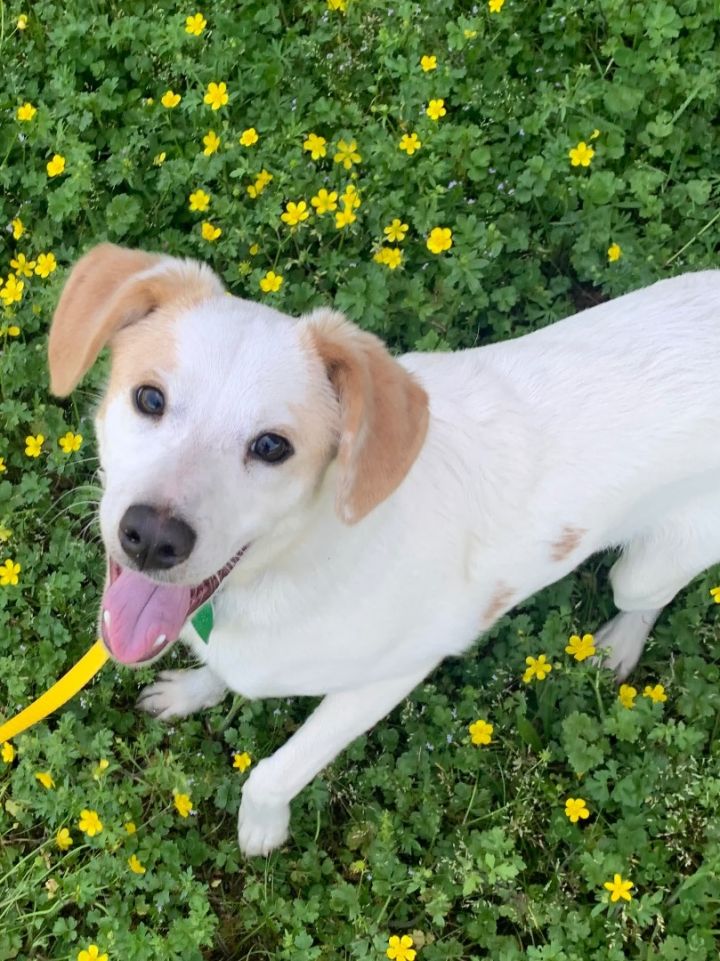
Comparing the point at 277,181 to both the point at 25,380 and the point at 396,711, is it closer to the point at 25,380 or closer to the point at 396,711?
the point at 25,380

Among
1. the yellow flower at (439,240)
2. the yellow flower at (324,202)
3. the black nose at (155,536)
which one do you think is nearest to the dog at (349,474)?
the black nose at (155,536)

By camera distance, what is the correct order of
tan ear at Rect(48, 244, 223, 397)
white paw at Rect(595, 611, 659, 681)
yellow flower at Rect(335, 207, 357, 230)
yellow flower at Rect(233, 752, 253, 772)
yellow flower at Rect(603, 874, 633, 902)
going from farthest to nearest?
yellow flower at Rect(335, 207, 357, 230), white paw at Rect(595, 611, 659, 681), yellow flower at Rect(233, 752, 253, 772), yellow flower at Rect(603, 874, 633, 902), tan ear at Rect(48, 244, 223, 397)

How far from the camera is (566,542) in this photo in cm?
310

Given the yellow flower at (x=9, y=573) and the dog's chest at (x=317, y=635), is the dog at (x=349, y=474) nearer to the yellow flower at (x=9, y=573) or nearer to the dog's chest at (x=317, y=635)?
the dog's chest at (x=317, y=635)

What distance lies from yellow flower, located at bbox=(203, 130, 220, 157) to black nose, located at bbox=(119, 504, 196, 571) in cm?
267

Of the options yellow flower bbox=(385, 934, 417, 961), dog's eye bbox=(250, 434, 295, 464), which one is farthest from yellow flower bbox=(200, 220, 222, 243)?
yellow flower bbox=(385, 934, 417, 961)

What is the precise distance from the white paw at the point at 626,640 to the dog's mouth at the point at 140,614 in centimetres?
221

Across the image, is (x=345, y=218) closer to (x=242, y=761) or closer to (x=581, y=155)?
(x=581, y=155)

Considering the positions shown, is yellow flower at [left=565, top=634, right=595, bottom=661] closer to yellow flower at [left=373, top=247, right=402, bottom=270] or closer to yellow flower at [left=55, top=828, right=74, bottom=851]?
yellow flower at [left=373, top=247, right=402, bottom=270]

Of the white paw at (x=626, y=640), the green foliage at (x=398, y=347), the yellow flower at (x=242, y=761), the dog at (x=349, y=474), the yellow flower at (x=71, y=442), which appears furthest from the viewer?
the white paw at (x=626, y=640)

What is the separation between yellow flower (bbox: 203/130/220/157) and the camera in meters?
4.31

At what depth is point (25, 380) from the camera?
4176 millimetres

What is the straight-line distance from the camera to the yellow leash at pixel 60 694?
11.1 ft

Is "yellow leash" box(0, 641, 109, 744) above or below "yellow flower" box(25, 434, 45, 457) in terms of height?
below
